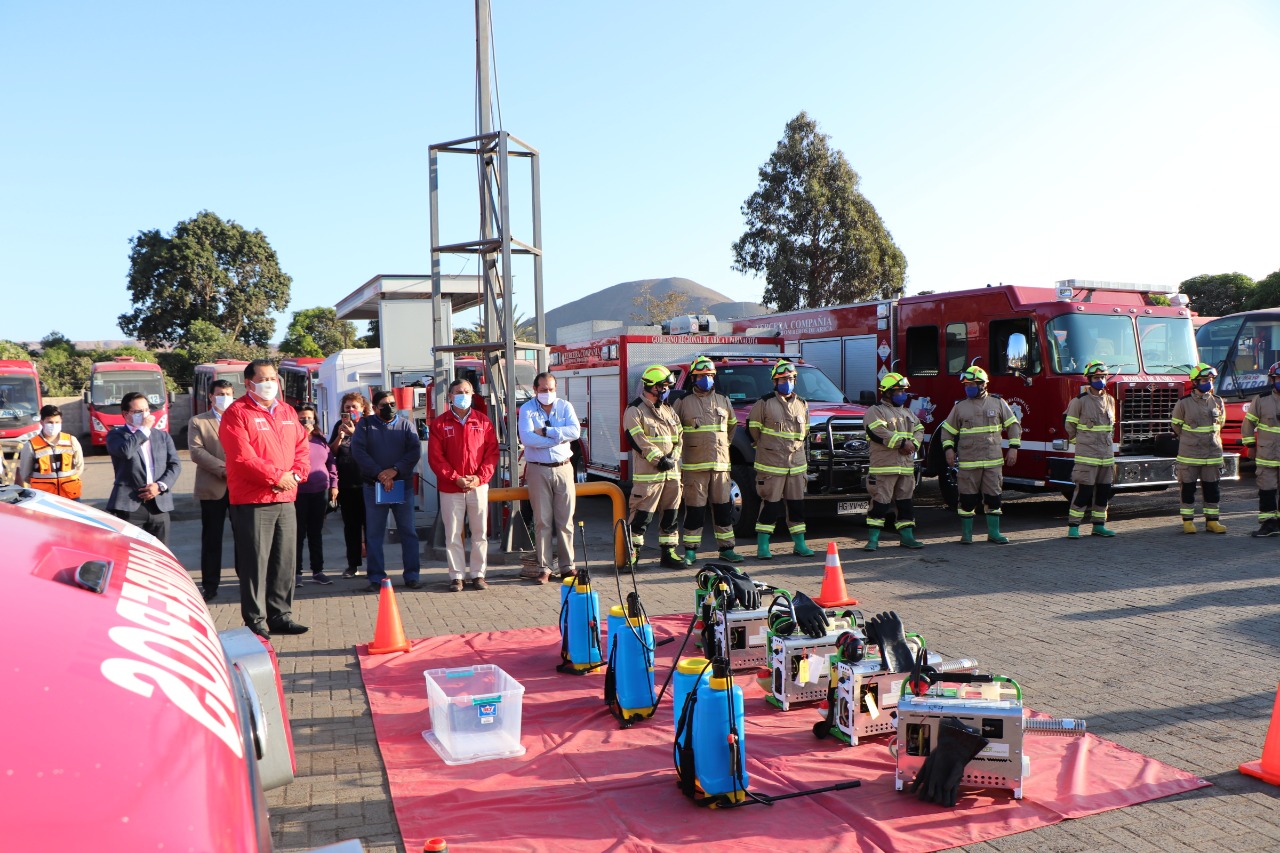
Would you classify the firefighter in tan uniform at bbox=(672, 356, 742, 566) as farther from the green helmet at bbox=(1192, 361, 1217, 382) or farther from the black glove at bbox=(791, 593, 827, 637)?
the green helmet at bbox=(1192, 361, 1217, 382)

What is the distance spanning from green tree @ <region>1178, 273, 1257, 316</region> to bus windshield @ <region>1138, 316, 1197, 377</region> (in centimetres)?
3678

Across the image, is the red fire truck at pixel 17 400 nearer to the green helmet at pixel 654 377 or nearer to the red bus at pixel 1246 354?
the green helmet at pixel 654 377

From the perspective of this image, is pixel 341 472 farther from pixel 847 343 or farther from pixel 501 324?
pixel 847 343

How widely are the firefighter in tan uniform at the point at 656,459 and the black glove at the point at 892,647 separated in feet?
16.7

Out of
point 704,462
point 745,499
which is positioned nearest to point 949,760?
point 704,462

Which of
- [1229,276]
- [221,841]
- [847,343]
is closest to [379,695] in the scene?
[221,841]

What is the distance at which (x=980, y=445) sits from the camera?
37.4 ft

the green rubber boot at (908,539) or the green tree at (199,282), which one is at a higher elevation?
the green tree at (199,282)

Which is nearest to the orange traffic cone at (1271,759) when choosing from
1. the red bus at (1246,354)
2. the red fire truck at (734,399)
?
the red fire truck at (734,399)

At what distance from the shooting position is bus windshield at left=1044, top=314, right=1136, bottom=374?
12.4 metres

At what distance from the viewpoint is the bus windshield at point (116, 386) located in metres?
31.5

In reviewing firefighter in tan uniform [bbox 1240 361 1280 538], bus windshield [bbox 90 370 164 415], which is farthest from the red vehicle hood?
bus windshield [bbox 90 370 164 415]

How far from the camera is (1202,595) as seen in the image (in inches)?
335

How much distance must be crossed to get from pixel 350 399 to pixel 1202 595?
8.74 m
